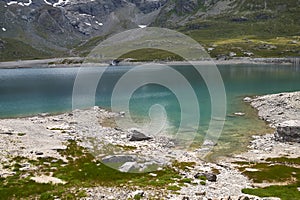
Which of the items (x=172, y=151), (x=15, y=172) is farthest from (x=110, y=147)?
(x=15, y=172)

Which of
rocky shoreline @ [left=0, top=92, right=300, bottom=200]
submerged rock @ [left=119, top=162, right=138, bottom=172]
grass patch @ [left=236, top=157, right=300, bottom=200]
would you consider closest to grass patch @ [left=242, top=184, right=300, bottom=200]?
grass patch @ [left=236, top=157, right=300, bottom=200]

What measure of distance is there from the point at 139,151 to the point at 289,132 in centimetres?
2244

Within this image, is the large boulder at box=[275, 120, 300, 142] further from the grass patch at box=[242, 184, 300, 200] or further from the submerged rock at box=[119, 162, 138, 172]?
the submerged rock at box=[119, 162, 138, 172]

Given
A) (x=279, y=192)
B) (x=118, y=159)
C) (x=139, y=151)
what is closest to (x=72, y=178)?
(x=118, y=159)

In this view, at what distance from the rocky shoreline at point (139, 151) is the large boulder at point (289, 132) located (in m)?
0.96

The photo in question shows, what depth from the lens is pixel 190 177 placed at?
2916 centimetres

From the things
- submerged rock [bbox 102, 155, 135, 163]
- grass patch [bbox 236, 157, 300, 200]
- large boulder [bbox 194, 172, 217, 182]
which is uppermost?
submerged rock [bbox 102, 155, 135, 163]

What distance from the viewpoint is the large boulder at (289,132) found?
44013mm

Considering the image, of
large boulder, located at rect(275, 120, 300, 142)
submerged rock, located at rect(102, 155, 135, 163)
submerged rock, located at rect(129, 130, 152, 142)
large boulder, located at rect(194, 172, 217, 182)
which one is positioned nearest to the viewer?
large boulder, located at rect(194, 172, 217, 182)

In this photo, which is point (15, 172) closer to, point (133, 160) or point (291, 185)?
point (133, 160)

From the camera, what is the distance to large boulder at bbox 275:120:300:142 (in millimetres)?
44013

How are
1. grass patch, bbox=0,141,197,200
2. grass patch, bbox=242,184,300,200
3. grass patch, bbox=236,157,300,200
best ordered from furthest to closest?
grass patch, bbox=236,157,300,200 < grass patch, bbox=0,141,197,200 < grass patch, bbox=242,184,300,200

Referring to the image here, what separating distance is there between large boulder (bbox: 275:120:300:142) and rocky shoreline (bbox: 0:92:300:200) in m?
0.96

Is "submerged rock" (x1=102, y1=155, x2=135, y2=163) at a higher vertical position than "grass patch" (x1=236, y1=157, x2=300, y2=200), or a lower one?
higher
